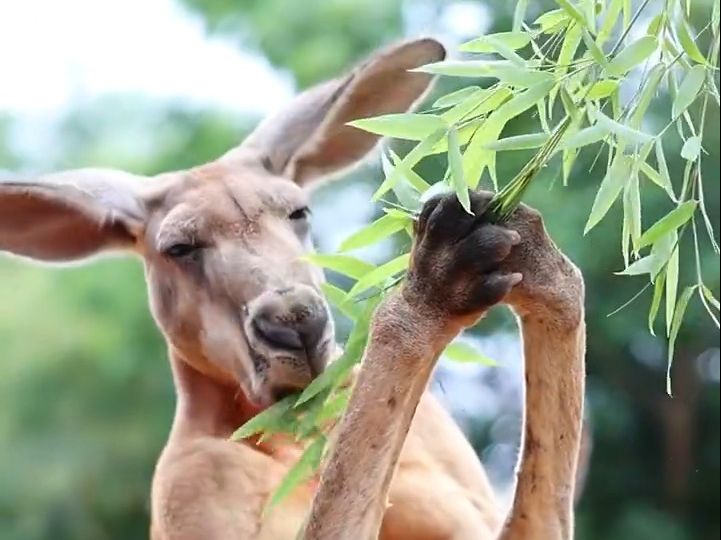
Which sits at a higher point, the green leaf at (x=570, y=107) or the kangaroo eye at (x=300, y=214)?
the kangaroo eye at (x=300, y=214)

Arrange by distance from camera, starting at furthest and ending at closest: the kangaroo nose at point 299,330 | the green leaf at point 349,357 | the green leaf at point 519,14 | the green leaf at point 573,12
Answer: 1. the kangaroo nose at point 299,330
2. the green leaf at point 349,357
3. the green leaf at point 519,14
4. the green leaf at point 573,12

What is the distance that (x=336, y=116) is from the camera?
215cm

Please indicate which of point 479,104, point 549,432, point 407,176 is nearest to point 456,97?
point 479,104

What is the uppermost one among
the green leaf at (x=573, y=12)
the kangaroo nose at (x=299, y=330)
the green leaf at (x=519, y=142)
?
the green leaf at (x=573, y=12)

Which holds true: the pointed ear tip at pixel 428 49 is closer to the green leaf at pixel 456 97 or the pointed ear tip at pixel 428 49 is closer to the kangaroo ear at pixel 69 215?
the kangaroo ear at pixel 69 215

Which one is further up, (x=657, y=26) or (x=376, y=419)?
(x=657, y=26)

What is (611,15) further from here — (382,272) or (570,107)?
(382,272)

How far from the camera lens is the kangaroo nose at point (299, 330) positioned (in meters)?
1.67

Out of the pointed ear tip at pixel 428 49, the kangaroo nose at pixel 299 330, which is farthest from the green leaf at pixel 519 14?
the pointed ear tip at pixel 428 49

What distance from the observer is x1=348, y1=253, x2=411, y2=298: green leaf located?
A: 144 centimetres

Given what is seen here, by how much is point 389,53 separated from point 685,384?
2.30 m

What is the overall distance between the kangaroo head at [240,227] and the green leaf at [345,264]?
212 millimetres

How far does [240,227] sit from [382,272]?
0.49 meters

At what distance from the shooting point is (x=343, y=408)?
1.52 m
